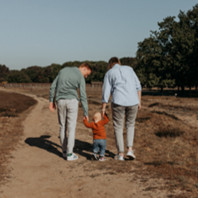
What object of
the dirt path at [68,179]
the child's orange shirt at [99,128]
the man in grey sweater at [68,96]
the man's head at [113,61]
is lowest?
the dirt path at [68,179]

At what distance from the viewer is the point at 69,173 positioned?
5.12 meters

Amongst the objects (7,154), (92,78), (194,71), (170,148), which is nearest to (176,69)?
(194,71)

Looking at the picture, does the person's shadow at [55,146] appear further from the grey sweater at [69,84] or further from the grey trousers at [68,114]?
the grey sweater at [69,84]

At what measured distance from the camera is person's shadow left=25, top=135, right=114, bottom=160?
22.3 ft

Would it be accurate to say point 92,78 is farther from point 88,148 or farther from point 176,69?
point 88,148

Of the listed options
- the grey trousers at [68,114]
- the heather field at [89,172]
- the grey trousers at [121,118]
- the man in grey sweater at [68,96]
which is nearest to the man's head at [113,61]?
the man in grey sweater at [68,96]

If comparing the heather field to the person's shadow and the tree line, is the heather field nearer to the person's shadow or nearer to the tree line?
the person's shadow

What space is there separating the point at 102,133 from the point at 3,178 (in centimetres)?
231

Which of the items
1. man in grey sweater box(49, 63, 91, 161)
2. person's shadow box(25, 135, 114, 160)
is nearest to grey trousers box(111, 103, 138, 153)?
man in grey sweater box(49, 63, 91, 161)

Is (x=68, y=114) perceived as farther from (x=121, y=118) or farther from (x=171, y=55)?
(x=171, y=55)

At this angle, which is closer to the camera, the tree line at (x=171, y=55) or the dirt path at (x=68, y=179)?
the dirt path at (x=68, y=179)

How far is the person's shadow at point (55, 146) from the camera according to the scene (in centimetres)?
681

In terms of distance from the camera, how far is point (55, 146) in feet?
25.7

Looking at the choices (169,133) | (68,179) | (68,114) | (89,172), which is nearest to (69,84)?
(68,114)
